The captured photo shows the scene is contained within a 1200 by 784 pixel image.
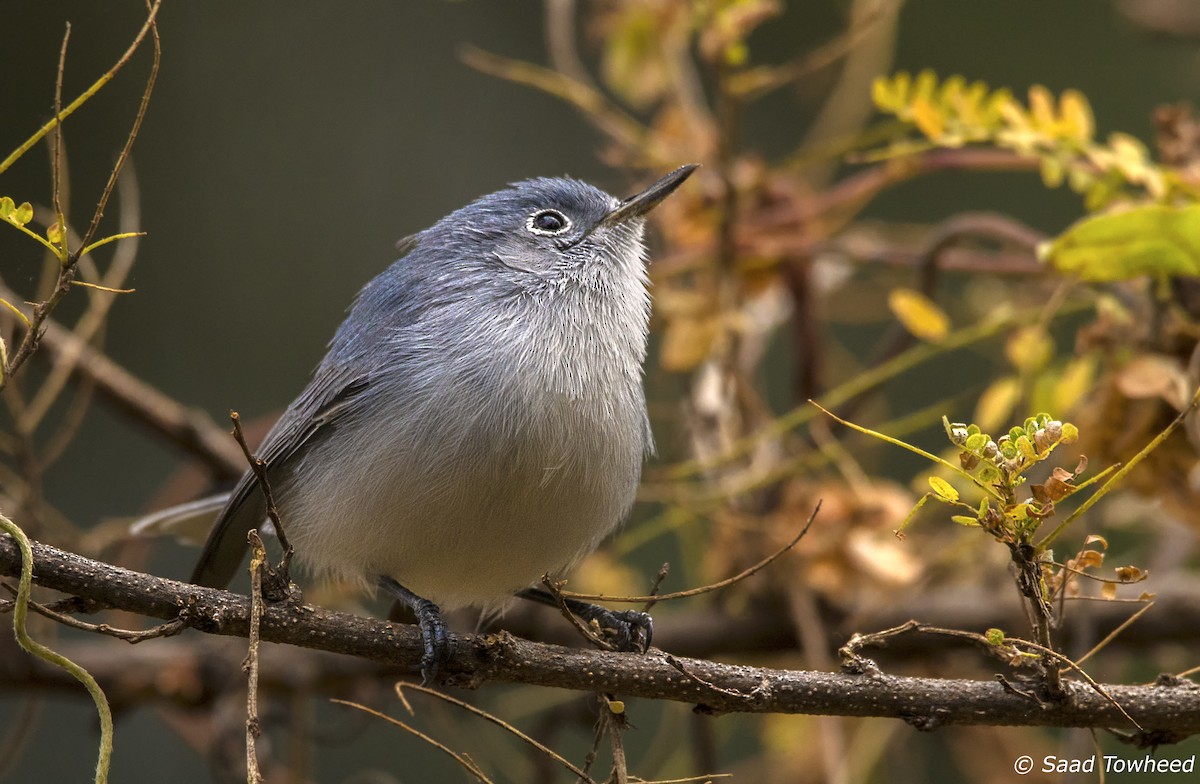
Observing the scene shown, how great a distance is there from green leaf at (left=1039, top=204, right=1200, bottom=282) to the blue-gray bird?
→ 95 cm

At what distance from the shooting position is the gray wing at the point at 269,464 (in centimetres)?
279

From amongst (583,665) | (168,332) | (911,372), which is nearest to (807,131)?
(911,372)

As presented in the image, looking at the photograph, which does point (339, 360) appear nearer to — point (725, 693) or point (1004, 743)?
point (725, 693)

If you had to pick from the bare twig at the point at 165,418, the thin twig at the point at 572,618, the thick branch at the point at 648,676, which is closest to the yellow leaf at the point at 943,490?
the thick branch at the point at 648,676

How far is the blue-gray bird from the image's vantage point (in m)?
2.47

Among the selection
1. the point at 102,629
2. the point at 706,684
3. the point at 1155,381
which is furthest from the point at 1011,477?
the point at 102,629

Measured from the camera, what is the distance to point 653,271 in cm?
382

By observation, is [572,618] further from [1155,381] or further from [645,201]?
[1155,381]

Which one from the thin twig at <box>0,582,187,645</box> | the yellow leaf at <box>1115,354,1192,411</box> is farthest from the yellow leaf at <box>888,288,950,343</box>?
the thin twig at <box>0,582,187,645</box>

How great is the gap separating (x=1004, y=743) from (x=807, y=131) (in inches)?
165

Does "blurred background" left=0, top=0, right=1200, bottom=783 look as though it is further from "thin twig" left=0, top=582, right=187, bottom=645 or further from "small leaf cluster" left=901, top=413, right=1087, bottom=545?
"small leaf cluster" left=901, top=413, right=1087, bottom=545

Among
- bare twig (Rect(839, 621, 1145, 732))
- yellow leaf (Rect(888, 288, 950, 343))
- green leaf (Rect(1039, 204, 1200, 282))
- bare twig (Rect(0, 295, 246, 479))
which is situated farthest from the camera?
bare twig (Rect(0, 295, 246, 479))

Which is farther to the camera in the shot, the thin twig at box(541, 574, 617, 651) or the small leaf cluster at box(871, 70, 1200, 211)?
the small leaf cluster at box(871, 70, 1200, 211)

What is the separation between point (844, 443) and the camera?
13.1 feet
